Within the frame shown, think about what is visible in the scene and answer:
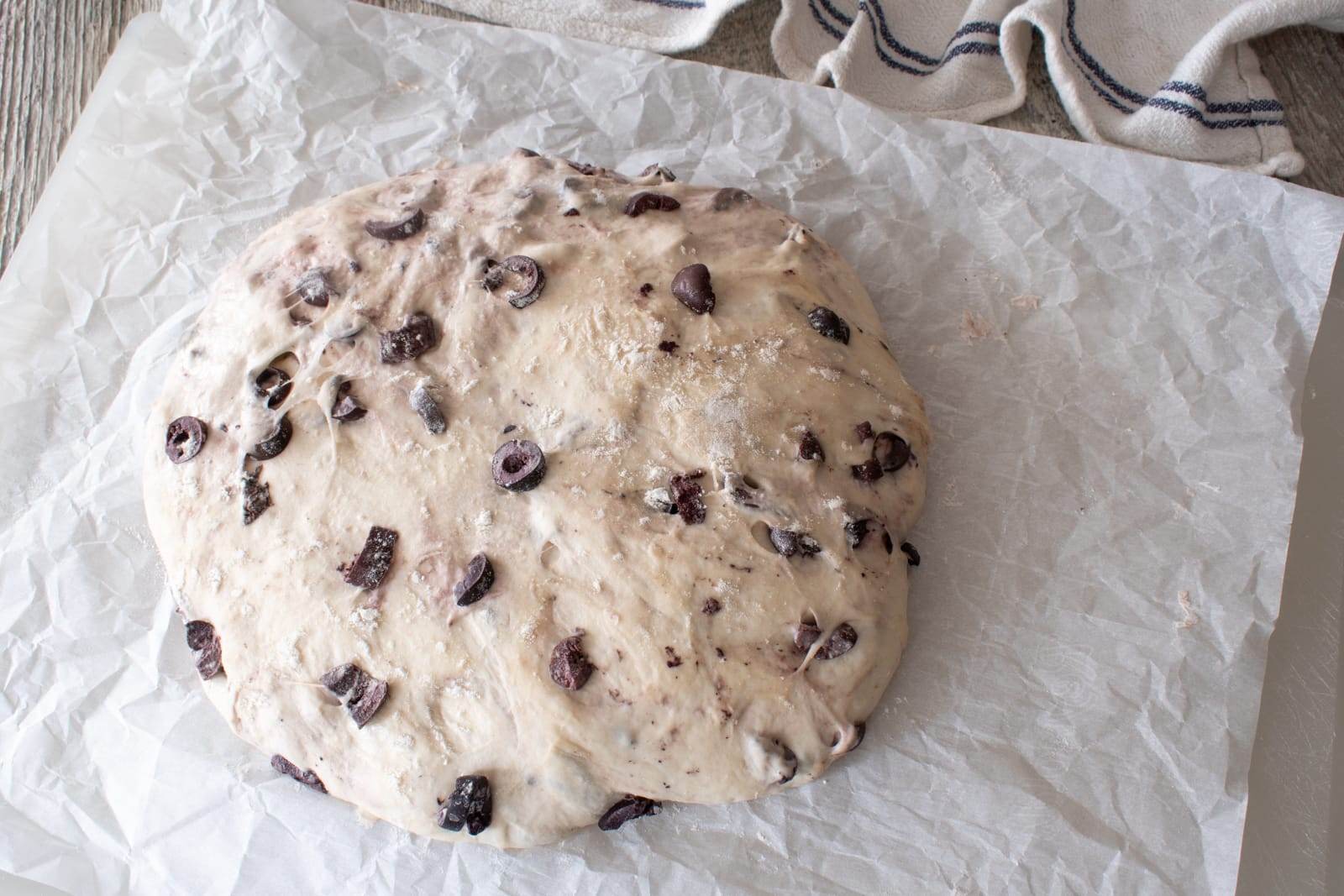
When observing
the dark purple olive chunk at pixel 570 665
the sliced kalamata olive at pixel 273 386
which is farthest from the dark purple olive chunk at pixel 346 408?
the dark purple olive chunk at pixel 570 665

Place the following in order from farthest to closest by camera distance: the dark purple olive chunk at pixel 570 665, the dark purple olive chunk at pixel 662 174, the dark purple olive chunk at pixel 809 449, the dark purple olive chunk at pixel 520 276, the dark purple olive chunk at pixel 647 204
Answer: the dark purple olive chunk at pixel 662 174, the dark purple olive chunk at pixel 647 204, the dark purple olive chunk at pixel 520 276, the dark purple olive chunk at pixel 809 449, the dark purple olive chunk at pixel 570 665

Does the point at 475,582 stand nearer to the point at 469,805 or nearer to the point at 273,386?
the point at 469,805

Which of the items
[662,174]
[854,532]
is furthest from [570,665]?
[662,174]

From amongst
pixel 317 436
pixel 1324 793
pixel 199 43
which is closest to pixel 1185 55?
pixel 1324 793

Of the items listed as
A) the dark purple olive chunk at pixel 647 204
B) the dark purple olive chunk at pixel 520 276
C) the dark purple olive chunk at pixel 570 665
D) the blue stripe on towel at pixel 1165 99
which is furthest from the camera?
the blue stripe on towel at pixel 1165 99

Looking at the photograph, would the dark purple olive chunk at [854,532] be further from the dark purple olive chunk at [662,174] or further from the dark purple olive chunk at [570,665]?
the dark purple olive chunk at [662,174]

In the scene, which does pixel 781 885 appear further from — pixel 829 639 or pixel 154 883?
pixel 154 883
